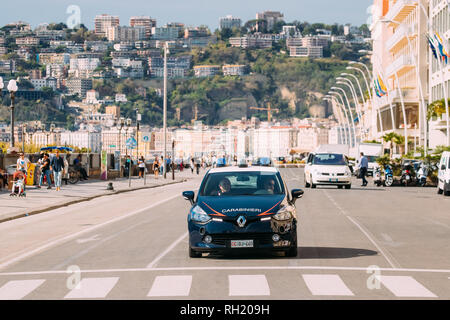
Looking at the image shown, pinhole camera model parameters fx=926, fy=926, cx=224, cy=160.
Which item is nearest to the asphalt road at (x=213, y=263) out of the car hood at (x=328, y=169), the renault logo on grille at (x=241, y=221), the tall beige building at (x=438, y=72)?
the renault logo on grille at (x=241, y=221)

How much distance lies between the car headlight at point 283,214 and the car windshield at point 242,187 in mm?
822

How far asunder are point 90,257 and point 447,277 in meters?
5.73

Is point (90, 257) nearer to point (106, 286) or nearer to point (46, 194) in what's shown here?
point (106, 286)

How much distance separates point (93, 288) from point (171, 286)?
94 cm

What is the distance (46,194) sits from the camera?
3731 centimetres

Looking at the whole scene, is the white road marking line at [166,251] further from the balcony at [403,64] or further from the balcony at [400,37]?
the balcony at [403,64]

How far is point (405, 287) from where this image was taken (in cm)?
1126

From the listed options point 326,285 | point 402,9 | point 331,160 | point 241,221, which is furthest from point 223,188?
point 402,9

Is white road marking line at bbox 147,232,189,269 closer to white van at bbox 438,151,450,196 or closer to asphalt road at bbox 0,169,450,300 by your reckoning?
asphalt road at bbox 0,169,450,300

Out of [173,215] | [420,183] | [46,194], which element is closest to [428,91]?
[420,183]

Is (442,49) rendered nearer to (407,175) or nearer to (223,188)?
(407,175)

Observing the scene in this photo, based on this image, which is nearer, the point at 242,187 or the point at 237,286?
the point at 237,286

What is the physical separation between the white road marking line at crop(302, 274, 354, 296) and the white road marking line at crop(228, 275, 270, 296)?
0.55 meters

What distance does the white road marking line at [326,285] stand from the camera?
10.6 meters
